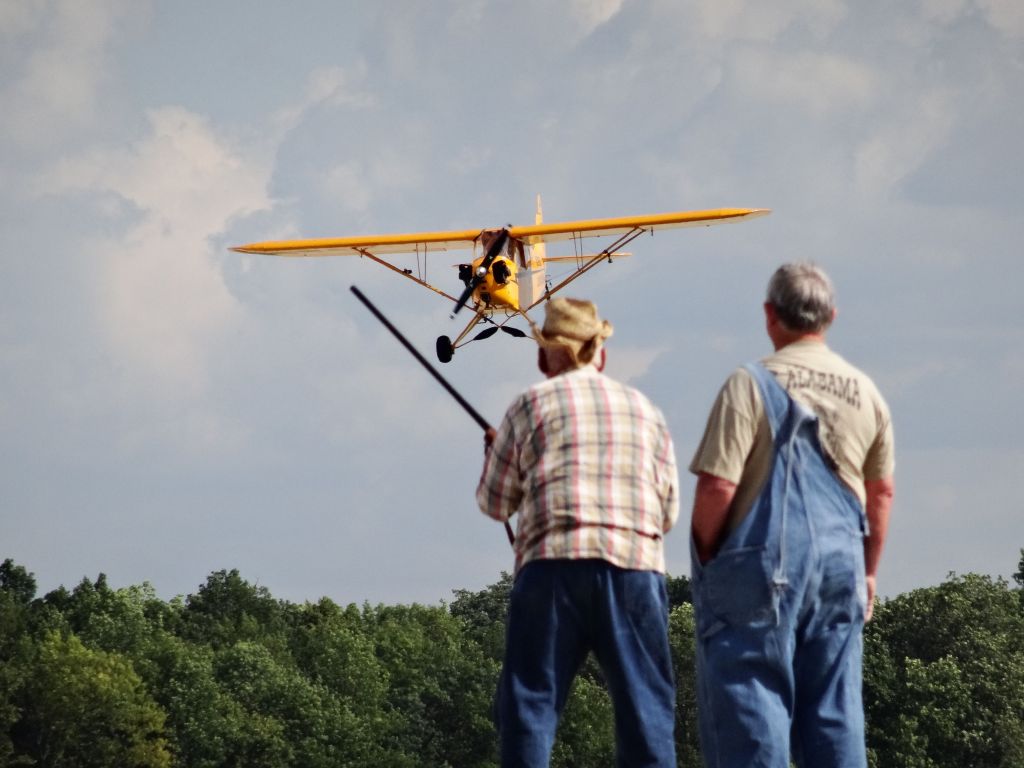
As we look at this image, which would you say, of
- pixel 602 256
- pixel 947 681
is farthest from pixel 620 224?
pixel 947 681

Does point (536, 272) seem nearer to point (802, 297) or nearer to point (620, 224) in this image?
point (620, 224)

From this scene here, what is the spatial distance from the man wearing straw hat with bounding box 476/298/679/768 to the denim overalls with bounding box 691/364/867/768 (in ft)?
0.79

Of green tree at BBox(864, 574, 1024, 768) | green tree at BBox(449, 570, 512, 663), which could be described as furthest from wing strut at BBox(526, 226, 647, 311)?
green tree at BBox(449, 570, 512, 663)

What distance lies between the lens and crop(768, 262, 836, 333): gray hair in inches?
253

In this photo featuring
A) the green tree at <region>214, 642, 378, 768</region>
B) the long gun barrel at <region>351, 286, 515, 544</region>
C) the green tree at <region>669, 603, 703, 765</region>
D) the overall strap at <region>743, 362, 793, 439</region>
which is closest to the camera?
the overall strap at <region>743, 362, 793, 439</region>

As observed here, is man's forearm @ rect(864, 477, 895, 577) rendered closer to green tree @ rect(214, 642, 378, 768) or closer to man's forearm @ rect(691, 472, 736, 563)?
man's forearm @ rect(691, 472, 736, 563)

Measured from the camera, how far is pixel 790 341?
21.5 feet

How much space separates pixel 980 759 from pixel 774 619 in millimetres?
76491

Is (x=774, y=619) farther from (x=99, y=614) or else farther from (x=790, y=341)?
(x=99, y=614)

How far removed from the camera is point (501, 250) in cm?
4731

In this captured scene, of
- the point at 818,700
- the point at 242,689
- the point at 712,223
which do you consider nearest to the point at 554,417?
the point at 818,700

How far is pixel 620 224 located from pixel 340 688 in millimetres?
52490

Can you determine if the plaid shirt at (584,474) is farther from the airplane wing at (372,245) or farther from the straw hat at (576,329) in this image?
the airplane wing at (372,245)

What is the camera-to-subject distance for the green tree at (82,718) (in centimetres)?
8888
